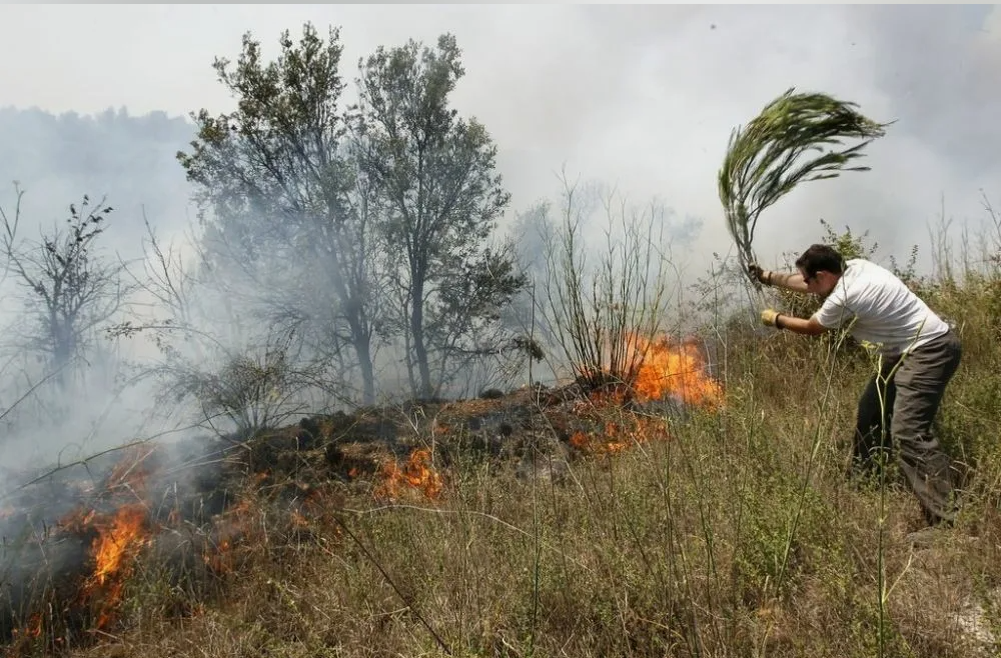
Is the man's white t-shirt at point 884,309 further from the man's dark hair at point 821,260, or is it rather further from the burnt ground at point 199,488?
the burnt ground at point 199,488

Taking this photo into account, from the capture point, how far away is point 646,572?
249cm

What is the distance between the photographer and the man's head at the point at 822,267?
13.1 feet

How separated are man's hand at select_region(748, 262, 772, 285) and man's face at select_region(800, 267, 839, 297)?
8.5 inches

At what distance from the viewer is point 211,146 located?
35.6 feet

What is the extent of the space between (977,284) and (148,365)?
31.5 feet

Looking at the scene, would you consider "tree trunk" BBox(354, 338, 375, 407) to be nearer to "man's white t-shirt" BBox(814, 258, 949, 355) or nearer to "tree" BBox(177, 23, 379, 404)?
"tree" BBox(177, 23, 379, 404)

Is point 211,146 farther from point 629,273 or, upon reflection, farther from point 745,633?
point 745,633

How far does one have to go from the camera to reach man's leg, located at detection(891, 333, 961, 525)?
3588mm

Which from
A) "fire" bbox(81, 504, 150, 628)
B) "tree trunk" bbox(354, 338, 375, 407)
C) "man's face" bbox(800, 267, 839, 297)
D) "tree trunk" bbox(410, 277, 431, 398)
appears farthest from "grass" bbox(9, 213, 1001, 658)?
"tree trunk" bbox(410, 277, 431, 398)

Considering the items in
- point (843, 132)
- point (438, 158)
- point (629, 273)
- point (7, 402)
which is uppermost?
point (438, 158)

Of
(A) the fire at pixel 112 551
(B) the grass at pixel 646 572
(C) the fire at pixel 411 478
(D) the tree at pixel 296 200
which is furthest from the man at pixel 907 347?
(D) the tree at pixel 296 200

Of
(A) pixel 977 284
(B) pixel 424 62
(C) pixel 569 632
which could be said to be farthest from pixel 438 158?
(C) pixel 569 632

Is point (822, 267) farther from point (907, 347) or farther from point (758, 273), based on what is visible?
point (907, 347)

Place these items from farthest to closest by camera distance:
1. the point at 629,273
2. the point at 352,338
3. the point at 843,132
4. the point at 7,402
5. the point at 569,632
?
1. the point at 352,338
2. the point at 7,402
3. the point at 629,273
4. the point at 843,132
5. the point at 569,632
